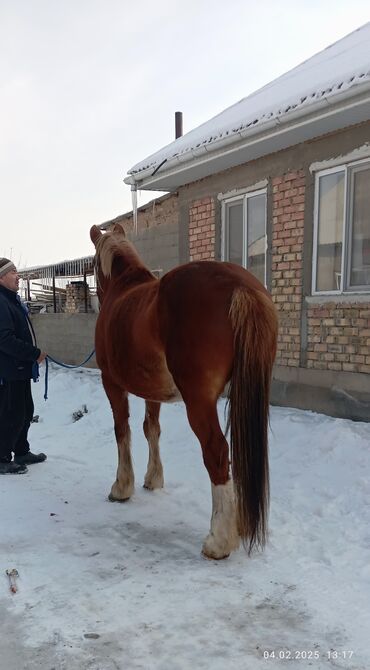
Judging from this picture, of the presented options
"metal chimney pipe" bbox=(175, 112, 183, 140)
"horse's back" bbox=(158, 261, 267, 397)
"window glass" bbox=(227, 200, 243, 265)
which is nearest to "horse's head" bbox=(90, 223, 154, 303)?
"horse's back" bbox=(158, 261, 267, 397)

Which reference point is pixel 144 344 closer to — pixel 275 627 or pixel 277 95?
pixel 275 627

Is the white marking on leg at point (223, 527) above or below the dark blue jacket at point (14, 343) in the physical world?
below

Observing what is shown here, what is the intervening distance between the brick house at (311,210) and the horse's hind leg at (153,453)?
2076 mm

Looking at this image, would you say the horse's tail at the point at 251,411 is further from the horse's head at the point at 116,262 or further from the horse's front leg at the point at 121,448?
the horse's head at the point at 116,262

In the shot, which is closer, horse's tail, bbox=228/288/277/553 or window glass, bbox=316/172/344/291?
horse's tail, bbox=228/288/277/553

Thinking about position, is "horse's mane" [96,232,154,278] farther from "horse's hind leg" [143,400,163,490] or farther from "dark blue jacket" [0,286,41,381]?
"horse's hind leg" [143,400,163,490]

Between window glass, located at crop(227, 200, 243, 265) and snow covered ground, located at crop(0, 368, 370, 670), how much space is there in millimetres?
2911

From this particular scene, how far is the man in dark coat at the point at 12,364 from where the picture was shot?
3834mm

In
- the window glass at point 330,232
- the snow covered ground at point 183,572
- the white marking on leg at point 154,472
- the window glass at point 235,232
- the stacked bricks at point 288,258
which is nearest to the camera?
the snow covered ground at point 183,572

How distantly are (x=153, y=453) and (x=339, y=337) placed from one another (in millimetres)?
2381

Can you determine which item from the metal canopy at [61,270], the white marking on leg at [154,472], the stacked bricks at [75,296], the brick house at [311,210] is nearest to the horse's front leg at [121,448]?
the white marking on leg at [154,472]

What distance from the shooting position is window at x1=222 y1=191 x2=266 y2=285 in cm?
584

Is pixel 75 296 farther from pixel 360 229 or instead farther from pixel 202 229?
pixel 360 229

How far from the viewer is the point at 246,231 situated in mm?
5988
